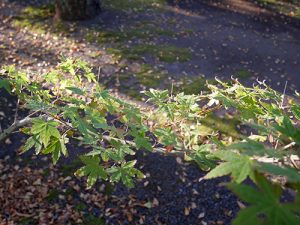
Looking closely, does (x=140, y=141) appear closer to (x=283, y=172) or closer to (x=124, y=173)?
(x=124, y=173)

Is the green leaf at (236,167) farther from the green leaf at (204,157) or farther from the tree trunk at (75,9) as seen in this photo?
the tree trunk at (75,9)

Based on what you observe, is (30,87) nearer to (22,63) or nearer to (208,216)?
(208,216)

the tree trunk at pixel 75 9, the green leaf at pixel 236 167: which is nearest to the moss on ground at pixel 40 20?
the tree trunk at pixel 75 9

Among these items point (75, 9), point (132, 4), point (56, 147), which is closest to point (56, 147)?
point (56, 147)

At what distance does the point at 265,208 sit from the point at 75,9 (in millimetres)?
7924

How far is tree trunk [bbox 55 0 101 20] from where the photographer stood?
26.7ft

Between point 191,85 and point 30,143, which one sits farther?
point 191,85

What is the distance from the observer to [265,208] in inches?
39.6

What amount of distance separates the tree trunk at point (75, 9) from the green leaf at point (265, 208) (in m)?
7.83

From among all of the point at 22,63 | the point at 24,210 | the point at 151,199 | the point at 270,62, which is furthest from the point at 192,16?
the point at 24,210

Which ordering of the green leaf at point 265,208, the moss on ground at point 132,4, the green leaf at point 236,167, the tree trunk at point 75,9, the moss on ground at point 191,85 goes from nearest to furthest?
1. the green leaf at point 265,208
2. the green leaf at point 236,167
3. the moss on ground at point 191,85
4. the tree trunk at point 75,9
5. the moss on ground at point 132,4

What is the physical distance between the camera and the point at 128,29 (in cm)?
841

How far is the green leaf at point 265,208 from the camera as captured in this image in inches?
38.6

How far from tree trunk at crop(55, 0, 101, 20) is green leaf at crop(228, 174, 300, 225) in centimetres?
783
